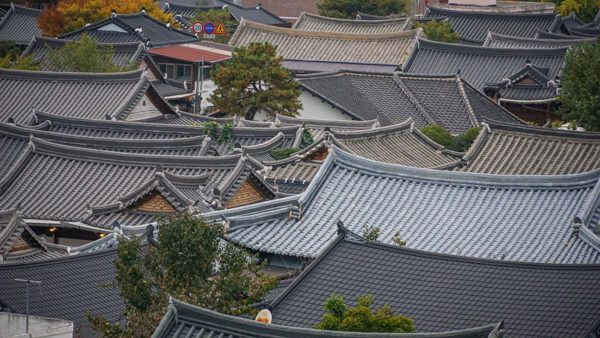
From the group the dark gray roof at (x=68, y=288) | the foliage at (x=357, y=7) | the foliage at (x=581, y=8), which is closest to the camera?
the dark gray roof at (x=68, y=288)

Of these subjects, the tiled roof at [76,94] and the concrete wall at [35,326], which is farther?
the tiled roof at [76,94]

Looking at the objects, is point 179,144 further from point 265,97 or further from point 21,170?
point 265,97

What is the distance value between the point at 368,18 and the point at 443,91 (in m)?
26.4

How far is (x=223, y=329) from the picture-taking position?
47.0 feet

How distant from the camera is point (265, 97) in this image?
1644 inches

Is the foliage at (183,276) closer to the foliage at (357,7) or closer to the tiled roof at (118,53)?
the tiled roof at (118,53)

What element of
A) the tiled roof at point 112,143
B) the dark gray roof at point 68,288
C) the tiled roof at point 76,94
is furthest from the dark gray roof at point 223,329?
the tiled roof at point 76,94

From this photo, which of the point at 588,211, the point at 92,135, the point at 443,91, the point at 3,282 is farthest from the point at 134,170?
the point at 443,91

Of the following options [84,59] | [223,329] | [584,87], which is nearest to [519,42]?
[84,59]

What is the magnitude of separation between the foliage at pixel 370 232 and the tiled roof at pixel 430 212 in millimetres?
158

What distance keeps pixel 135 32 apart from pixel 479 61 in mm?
14912

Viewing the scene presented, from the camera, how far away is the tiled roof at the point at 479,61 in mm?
50500

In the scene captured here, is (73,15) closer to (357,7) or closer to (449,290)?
(357,7)

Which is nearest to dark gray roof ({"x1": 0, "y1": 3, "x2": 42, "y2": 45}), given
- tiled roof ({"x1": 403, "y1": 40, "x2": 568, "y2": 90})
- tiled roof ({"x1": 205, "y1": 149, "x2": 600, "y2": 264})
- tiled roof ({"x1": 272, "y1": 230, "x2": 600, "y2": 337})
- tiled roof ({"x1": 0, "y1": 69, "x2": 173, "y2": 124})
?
tiled roof ({"x1": 403, "y1": 40, "x2": 568, "y2": 90})
